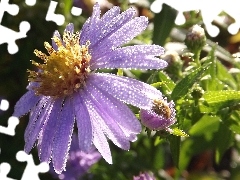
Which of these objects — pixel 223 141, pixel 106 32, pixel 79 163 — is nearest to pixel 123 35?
pixel 106 32

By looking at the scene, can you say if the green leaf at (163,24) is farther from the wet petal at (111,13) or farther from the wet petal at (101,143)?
the wet petal at (101,143)

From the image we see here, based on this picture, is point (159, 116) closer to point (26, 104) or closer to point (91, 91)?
point (91, 91)

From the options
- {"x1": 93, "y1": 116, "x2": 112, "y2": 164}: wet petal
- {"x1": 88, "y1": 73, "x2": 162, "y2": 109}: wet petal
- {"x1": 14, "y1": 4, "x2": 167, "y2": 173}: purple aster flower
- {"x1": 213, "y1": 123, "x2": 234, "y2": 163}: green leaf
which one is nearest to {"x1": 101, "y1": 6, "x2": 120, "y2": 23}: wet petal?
{"x1": 14, "y1": 4, "x2": 167, "y2": 173}: purple aster flower

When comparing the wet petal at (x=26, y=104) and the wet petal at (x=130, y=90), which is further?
the wet petal at (x=26, y=104)

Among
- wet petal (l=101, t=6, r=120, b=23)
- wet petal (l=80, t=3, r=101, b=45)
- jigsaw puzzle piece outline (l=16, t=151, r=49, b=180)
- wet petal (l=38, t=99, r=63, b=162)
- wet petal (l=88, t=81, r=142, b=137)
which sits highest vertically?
wet petal (l=101, t=6, r=120, b=23)

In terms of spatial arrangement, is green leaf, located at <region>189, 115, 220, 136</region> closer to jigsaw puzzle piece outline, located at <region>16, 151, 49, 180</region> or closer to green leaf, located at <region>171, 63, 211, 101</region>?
green leaf, located at <region>171, 63, 211, 101</region>

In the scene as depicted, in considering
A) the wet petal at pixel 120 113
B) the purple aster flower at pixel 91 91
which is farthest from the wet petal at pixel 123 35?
the wet petal at pixel 120 113
